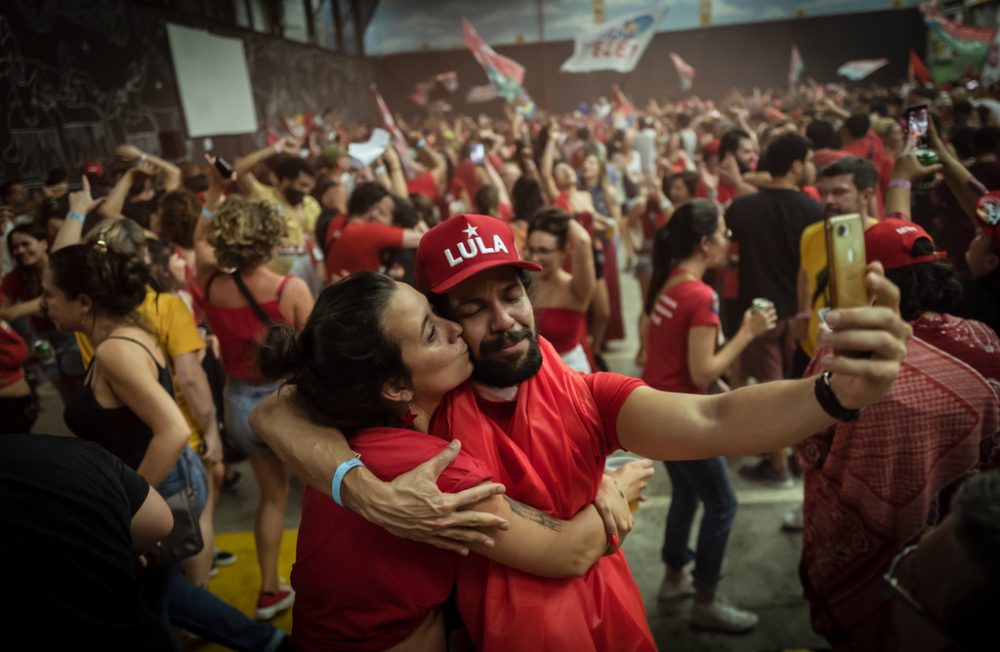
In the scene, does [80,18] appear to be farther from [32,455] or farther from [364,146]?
[32,455]

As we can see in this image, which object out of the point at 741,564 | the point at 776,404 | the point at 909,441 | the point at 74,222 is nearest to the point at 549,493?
the point at 776,404

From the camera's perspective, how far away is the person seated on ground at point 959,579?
2.57ft

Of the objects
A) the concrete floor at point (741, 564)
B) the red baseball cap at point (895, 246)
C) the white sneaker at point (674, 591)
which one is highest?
the red baseball cap at point (895, 246)

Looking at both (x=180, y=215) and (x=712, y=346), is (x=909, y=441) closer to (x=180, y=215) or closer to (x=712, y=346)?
(x=712, y=346)

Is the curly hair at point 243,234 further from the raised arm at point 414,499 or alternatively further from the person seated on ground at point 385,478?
the raised arm at point 414,499

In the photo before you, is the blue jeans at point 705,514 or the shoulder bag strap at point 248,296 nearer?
the blue jeans at point 705,514

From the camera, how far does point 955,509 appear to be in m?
0.86

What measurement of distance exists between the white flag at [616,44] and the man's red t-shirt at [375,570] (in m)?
8.72

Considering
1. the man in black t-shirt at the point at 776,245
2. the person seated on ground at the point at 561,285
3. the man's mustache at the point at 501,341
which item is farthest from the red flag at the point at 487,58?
the man's mustache at the point at 501,341

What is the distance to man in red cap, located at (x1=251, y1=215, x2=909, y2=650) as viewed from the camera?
1.33m

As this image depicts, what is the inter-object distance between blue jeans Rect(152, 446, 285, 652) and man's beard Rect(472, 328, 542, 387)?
1.48m

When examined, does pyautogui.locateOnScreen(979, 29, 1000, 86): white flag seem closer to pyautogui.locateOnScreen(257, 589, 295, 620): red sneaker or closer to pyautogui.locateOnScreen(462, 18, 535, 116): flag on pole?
pyautogui.locateOnScreen(462, 18, 535, 116): flag on pole

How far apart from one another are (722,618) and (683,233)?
5.84ft

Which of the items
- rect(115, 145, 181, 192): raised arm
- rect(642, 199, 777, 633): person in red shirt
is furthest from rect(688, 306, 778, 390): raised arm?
rect(115, 145, 181, 192): raised arm
